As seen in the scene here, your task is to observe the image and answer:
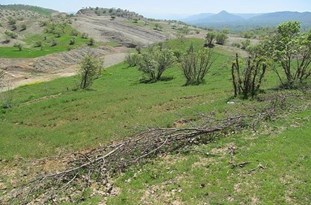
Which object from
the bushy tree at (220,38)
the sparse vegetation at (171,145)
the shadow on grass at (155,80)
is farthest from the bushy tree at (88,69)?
the bushy tree at (220,38)

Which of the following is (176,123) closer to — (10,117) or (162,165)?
(162,165)

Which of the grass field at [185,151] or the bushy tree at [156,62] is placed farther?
the bushy tree at [156,62]

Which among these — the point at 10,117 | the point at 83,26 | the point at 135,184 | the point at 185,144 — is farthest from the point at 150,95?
the point at 83,26

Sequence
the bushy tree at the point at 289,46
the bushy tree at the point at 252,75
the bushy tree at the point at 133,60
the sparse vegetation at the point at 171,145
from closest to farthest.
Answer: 1. the sparse vegetation at the point at 171,145
2. the bushy tree at the point at 252,75
3. the bushy tree at the point at 289,46
4. the bushy tree at the point at 133,60

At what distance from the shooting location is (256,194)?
1556 cm

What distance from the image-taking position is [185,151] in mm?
19969

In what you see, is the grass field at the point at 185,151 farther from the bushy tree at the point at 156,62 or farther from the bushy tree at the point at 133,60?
the bushy tree at the point at 133,60

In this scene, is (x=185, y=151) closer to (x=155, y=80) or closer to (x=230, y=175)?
(x=230, y=175)

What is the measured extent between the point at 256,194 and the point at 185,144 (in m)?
5.99

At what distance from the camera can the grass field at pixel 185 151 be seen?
16.0 metres

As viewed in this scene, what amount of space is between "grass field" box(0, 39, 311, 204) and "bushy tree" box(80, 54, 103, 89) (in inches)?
612

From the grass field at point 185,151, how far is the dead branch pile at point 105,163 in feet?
2.31

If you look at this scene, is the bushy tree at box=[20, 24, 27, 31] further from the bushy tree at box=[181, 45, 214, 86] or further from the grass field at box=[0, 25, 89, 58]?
the bushy tree at box=[181, 45, 214, 86]

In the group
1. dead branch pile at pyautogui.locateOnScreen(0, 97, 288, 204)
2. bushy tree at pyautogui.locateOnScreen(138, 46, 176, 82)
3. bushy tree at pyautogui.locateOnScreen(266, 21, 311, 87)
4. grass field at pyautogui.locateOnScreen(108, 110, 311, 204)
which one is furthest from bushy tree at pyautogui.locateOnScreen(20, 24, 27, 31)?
grass field at pyautogui.locateOnScreen(108, 110, 311, 204)
